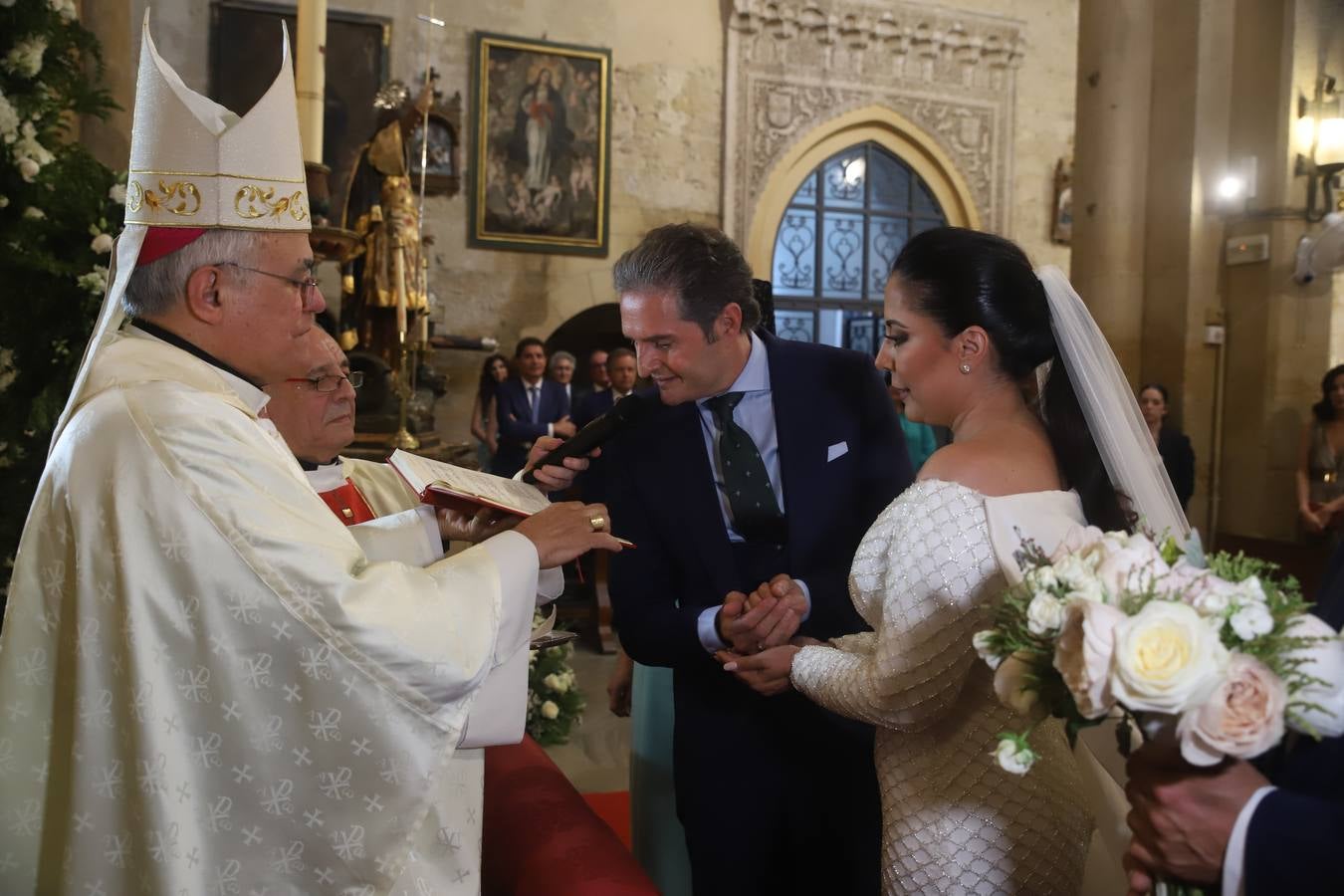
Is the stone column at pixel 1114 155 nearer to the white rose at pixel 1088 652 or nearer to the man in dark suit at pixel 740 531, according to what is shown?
the man in dark suit at pixel 740 531

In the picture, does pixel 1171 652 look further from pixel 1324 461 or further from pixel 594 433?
pixel 1324 461

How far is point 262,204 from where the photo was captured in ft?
5.75

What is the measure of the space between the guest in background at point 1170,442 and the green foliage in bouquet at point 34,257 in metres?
5.41

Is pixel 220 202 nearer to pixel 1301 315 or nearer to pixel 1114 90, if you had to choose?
pixel 1114 90

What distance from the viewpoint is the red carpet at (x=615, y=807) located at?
140 inches

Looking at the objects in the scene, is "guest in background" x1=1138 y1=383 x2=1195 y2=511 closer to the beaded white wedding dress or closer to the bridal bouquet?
the beaded white wedding dress

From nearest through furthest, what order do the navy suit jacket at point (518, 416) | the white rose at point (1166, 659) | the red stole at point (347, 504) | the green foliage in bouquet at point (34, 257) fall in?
1. the white rose at point (1166, 659)
2. the red stole at point (347, 504)
3. the green foliage in bouquet at point (34, 257)
4. the navy suit jacket at point (518, 416)

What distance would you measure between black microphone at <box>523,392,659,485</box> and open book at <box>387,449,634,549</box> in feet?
A: 0.27

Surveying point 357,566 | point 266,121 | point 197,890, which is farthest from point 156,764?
point 266,121

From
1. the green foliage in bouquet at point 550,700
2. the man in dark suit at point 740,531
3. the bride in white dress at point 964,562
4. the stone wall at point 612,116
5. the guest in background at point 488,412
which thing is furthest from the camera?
the stone wall at point 612,116

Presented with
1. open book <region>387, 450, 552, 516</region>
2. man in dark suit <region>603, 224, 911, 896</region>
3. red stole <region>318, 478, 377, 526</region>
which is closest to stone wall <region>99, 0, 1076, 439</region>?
red stole <region>318, 478, 377, 526</region>

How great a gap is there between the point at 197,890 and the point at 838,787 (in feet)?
4.23

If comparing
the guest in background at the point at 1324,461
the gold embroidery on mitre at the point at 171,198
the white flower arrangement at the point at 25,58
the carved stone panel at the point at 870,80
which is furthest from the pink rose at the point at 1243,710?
the carved stone panel at the point at 870,80

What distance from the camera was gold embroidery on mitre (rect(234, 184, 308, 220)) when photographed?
1.73 m
